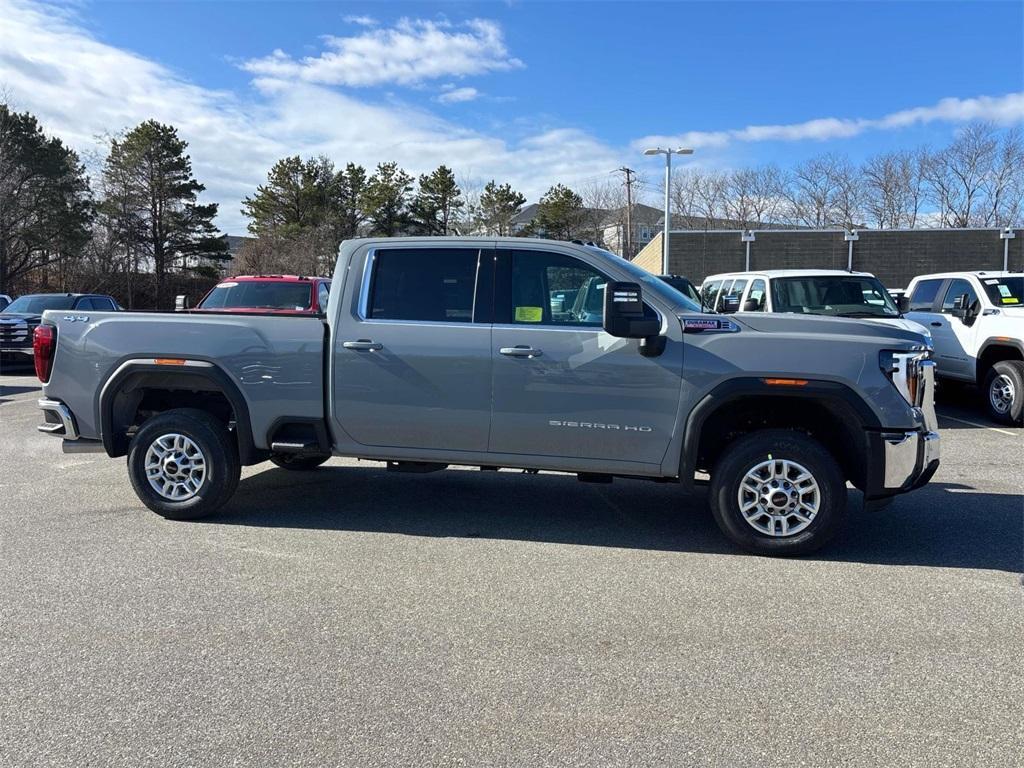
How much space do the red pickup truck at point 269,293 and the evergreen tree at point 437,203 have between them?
41768mm

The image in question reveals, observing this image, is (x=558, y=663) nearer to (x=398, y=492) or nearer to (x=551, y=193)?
(x=398, y=492)

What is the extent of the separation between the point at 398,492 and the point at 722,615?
10.9ft

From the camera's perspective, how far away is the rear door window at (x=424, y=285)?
536cm

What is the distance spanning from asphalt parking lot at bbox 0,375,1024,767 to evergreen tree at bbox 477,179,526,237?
48915 millimetres

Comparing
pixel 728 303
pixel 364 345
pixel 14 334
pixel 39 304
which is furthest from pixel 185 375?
pixel 39 304

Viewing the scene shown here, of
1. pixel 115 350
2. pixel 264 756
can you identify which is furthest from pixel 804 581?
pixel 115 350

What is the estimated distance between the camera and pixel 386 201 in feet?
168

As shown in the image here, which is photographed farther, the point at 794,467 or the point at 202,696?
the point at 794,467

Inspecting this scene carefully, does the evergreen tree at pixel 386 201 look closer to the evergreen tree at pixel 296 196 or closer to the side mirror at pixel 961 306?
the evergreen tree at pixel 296 196

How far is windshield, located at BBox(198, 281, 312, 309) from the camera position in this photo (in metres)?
11.2

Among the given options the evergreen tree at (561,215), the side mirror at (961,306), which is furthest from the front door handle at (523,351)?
the evergreen tree at (561,215)

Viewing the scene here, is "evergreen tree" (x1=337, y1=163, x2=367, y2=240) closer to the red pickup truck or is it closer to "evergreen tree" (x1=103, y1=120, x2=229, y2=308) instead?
"evergreen tree" (x1=103, y1=120, x2=229, y2=308)

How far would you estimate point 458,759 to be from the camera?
2820 millimetres

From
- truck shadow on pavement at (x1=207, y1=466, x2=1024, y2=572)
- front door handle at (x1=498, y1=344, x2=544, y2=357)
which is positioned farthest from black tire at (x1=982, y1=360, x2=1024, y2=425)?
front door handle at (x1=498, y1=344, x2=544, y2=357)
